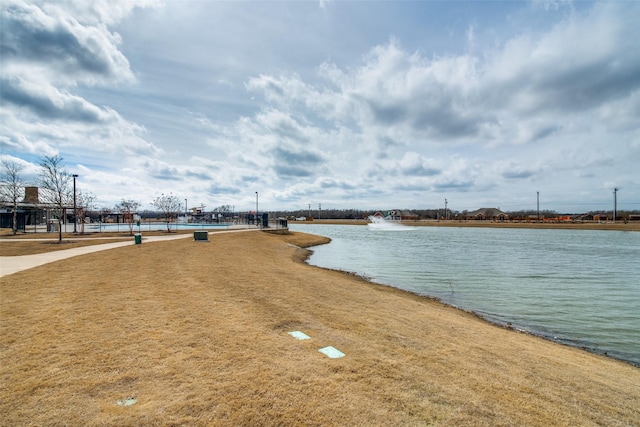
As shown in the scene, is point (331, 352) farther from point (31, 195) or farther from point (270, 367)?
point (31, 195)

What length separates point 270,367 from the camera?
4.42 metres

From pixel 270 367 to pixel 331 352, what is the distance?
110 centimetres

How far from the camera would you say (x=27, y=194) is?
51281 millimetres

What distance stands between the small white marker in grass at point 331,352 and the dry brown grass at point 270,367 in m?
0.13

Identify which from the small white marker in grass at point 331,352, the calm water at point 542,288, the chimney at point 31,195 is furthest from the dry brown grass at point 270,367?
the chimney at point 31,195

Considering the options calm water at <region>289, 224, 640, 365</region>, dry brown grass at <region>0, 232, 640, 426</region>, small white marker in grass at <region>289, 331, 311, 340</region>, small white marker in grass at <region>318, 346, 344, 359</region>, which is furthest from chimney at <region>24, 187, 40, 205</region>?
small white marker in grass at <region>318, 346, 344, 359</region>

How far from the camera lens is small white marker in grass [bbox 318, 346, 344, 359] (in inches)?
194

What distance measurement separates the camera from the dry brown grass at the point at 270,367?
3461mm

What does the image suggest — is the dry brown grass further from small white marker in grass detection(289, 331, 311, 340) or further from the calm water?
the calm water

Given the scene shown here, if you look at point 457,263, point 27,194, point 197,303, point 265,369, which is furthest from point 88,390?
point 27,194

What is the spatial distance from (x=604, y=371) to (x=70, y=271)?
14505 millimetres

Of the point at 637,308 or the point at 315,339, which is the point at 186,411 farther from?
the point at 637,308

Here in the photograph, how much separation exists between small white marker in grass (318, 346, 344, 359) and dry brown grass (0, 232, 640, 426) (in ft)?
0.44

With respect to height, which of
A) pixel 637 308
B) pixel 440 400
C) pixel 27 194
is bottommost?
pixel 637 308
